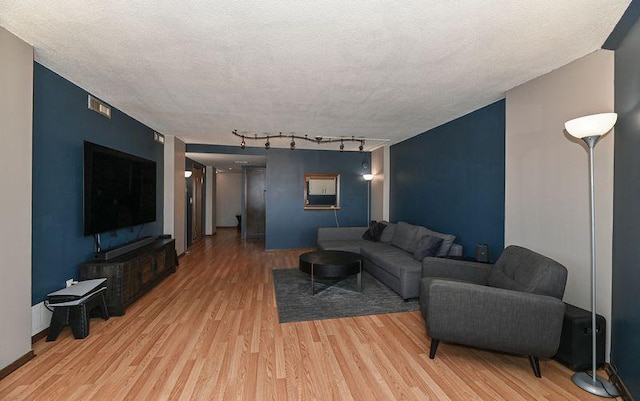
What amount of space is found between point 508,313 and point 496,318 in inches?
3.6

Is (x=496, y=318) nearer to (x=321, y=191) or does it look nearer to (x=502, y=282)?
(x=502, y=282)

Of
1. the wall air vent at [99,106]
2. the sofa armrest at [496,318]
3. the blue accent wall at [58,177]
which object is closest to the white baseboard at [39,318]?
the blue accent wall at [58,177]

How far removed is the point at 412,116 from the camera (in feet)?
13.5

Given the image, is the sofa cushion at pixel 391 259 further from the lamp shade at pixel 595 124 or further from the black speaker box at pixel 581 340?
the lamp shade at pixel 595 124

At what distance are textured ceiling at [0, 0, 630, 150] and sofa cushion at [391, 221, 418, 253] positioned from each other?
213 cm

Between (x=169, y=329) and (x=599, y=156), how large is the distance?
13.6 feet

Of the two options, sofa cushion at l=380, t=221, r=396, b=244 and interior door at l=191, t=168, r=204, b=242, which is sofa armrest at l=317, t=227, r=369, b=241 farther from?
interior door at l=191, t=168, r=204, b=242

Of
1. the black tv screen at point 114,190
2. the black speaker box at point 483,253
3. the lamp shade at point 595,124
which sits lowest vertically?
the black speaker box at point 483,253

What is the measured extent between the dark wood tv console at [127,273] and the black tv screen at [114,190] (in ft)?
1.31

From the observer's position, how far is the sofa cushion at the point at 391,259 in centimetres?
367

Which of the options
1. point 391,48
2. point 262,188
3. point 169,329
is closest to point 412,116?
point 391,48

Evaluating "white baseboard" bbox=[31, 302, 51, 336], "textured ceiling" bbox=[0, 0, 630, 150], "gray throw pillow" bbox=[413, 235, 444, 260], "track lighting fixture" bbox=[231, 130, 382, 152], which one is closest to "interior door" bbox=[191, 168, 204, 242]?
"track lighting fixture" bbox=[231, 130, 382, 152]

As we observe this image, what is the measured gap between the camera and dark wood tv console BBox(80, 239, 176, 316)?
3.05m

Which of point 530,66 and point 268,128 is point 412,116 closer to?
point 530,66
